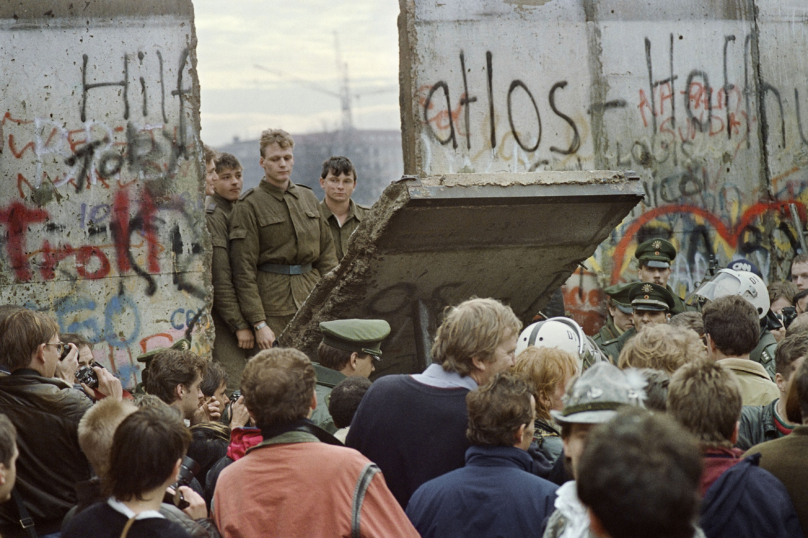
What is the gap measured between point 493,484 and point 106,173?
16.5ft

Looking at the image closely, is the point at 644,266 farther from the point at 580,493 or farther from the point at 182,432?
the point at 580,493

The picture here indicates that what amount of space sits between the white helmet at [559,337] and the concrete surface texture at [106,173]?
346 cm

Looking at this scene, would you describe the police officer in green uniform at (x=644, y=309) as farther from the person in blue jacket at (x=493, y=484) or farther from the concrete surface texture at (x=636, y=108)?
the person in blue jacket at (x=493, y=484)

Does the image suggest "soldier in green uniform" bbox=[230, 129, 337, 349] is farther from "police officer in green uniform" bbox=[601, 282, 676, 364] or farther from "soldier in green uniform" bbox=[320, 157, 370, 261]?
Result: "police officer in green uniform" bbox=[601, 282, 676, 364]

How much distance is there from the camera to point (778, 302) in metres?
6.96

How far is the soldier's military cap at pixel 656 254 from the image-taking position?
721 cm

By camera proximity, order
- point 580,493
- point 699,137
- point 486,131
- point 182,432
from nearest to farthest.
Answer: point 580,493 < point 182,432 < point 486,131 < point 699,137

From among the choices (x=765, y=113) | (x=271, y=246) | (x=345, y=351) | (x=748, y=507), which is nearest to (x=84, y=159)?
(x=271, y=246)

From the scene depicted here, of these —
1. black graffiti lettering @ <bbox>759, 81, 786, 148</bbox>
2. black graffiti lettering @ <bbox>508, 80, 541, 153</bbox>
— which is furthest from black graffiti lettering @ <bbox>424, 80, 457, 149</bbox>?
black graffiti lettering @ <bbox>759, 81, 786, 148</bbox>

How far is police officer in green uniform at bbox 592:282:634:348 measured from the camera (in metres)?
6.80

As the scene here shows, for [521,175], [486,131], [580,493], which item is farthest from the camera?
[486,131]

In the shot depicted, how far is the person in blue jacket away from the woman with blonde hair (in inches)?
19.4

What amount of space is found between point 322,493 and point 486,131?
18.9 feet

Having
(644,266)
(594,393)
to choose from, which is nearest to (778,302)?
(644,266)
